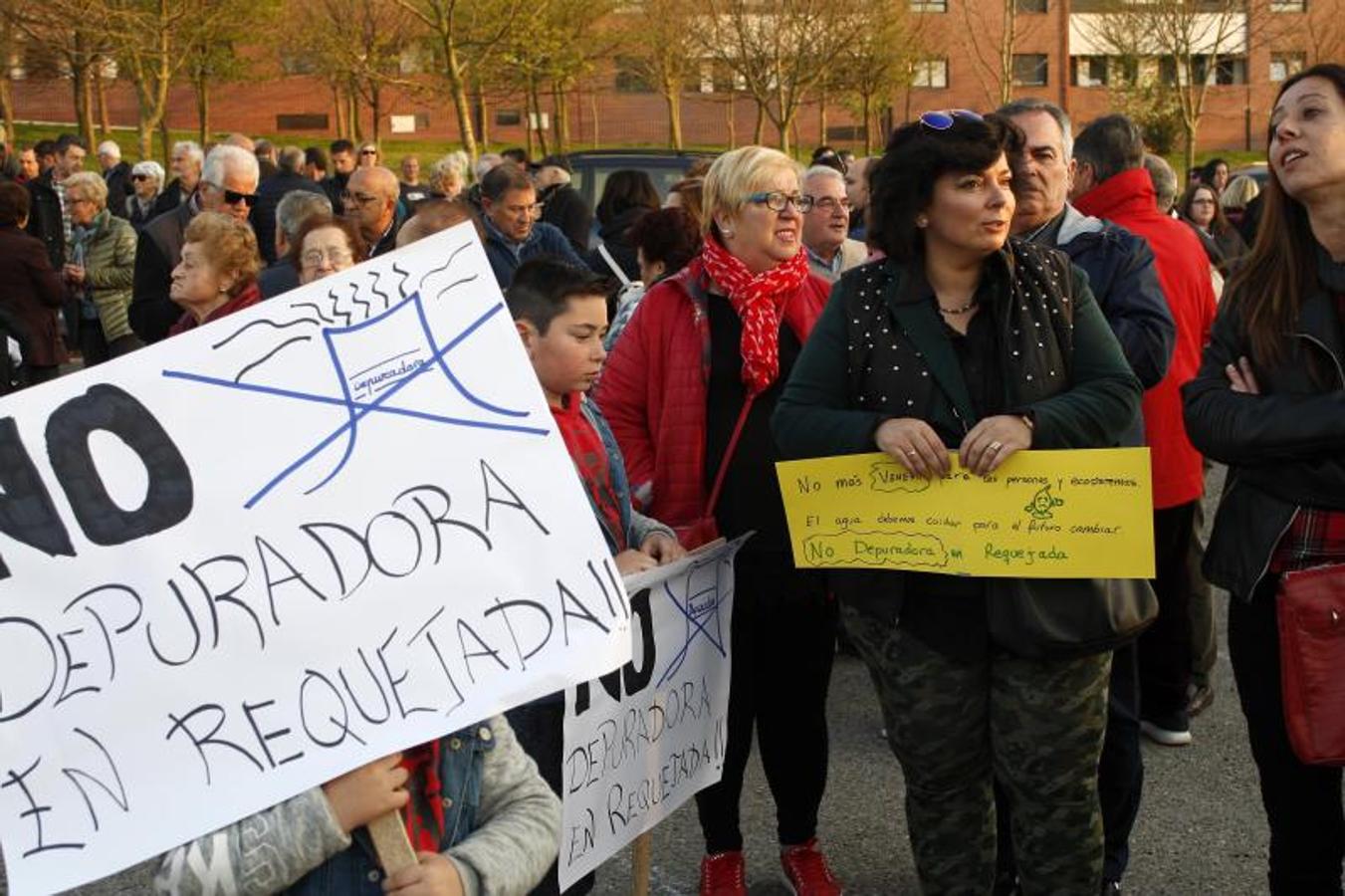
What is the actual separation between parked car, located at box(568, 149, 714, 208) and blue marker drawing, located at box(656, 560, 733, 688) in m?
9.62

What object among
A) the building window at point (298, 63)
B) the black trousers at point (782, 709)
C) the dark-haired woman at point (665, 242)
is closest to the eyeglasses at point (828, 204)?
the dark-haired woman at point (665, 242)

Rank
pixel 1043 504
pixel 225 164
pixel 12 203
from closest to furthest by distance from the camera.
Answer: pixel 1043 504 → pixel 225 164 → pixel 12 203

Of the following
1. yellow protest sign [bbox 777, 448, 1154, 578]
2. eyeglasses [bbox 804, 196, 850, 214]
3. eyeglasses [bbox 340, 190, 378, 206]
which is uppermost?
eyeglasses [bbox 340, 190, 378, 206]

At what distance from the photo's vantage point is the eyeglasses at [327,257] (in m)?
5.61

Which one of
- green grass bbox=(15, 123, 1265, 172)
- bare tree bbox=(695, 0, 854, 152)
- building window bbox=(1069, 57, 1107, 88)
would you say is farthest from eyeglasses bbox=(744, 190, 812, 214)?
building window bbox=(1069, 57, 1107, 88)

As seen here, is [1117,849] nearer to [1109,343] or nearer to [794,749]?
[794,749]

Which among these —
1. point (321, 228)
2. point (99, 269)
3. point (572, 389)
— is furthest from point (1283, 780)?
point (99, 269)

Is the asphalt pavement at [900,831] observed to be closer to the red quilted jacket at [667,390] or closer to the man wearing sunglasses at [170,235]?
the red quilted jacket at [667,390]

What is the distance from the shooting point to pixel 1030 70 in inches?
1966

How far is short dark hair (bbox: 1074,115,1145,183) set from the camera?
4887 millimetres

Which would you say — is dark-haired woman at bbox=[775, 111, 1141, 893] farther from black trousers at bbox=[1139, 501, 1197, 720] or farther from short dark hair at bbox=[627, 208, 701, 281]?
short dark hair at bbox=[627, 208, 701, 281]

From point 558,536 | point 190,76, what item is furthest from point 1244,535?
point 190,76

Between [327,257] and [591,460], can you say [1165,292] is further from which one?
[327,257]

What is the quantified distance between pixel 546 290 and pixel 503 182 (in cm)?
381
